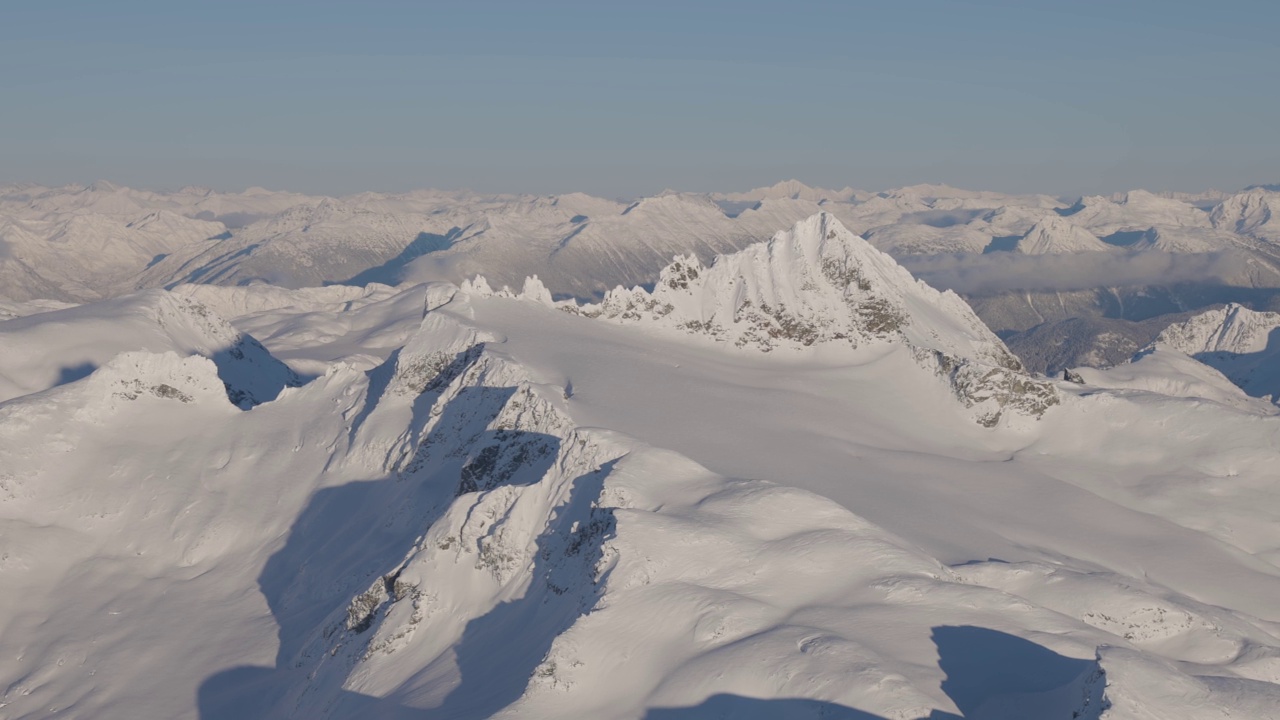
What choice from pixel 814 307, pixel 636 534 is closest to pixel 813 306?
pixel 814 307

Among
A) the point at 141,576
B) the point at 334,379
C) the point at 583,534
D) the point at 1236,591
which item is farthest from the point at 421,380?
the point at 1236,591

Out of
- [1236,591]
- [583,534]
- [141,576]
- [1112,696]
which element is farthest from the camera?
[141,576]

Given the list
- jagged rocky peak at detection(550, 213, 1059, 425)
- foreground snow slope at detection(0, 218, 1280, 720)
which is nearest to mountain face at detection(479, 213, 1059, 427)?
jagged rocky peak at detection(550, 213, 1059, 425)

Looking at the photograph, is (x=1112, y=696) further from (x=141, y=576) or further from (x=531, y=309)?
(x=531, y=309)

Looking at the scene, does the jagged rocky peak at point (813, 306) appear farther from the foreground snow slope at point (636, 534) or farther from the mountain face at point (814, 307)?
the foreground snow slope at point (636, 534)

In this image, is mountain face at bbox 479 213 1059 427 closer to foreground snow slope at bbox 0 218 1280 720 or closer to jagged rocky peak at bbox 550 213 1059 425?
jagged rocky peak at bbox 550 213 1059 425

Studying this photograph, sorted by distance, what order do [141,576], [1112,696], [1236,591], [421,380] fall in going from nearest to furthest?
[1112,696] < [1236,591] < [141,576] < [421,380]
